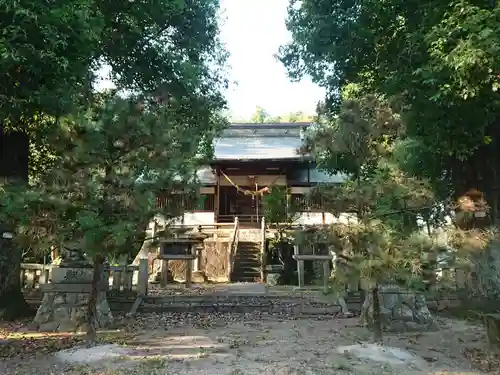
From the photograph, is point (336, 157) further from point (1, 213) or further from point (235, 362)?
point (1, 213)

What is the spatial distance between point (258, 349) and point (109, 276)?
504 cm

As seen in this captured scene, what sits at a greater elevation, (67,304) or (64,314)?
(67,304)

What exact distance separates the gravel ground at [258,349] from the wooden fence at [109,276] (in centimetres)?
127

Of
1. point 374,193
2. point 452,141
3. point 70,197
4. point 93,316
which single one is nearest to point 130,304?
point 93,316

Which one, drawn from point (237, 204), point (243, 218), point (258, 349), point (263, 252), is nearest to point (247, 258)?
point (263, 252)

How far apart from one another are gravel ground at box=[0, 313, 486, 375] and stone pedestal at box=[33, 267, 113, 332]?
77 cm

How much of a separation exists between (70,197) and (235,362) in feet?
10.3

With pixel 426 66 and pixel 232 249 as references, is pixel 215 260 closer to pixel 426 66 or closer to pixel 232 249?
pixel 232 249

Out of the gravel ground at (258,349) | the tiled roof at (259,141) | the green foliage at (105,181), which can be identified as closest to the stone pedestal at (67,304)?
the gravel ground at (258,349)

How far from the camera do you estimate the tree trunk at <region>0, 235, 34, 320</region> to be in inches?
360

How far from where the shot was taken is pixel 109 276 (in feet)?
34.5

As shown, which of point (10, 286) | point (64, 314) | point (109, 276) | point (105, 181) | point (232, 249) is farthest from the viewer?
point (232, 249)

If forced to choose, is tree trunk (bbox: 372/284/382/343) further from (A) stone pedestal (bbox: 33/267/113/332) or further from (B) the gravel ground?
(A) stone pedestal (bbox: 33/267/113/332)

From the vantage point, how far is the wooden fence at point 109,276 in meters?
10.3
